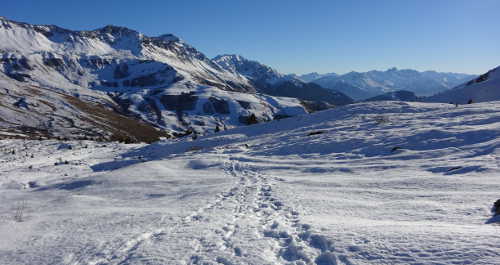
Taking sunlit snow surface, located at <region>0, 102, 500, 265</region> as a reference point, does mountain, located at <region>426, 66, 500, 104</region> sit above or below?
above

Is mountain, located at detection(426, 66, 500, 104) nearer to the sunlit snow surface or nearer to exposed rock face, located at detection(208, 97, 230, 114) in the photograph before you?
the sunlit snow surface

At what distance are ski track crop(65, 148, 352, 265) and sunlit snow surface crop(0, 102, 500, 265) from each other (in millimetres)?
36

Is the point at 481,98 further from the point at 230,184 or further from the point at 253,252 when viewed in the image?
the point at 253,252

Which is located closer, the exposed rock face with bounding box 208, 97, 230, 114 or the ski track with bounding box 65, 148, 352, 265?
the ski track with bounding box 65, 148, 352, 265

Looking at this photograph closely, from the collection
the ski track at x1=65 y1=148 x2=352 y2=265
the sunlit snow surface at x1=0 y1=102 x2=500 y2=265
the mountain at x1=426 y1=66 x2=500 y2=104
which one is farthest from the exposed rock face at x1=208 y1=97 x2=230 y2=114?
the ski track at x1=65 y1=148 x2=352 y2=265

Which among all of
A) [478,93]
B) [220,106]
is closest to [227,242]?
[478,93]

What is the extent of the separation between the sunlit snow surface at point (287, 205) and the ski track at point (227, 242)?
36mm

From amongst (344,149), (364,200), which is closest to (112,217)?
(364,200)

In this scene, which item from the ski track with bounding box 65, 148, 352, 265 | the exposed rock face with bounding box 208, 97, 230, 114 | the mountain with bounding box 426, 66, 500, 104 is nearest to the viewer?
the ski track with bounding box 65, 148, 352, 265

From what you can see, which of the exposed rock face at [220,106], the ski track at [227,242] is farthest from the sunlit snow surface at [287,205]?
the exposed rock face at [220,106]

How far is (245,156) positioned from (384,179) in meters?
12.0

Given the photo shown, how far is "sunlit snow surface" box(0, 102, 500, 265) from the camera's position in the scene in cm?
682

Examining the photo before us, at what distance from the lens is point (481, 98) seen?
4381cm

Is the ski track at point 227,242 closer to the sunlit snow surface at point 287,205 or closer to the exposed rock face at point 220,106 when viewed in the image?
the sunlit snow surface at point 287,205
